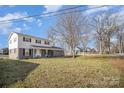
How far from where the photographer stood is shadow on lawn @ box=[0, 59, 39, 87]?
20.4 feet

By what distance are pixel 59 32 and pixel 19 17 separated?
0.97m

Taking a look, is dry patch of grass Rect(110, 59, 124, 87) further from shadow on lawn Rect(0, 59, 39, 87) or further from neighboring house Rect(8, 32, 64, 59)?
shadow on lawn Rect(0, 59, 39, 87)

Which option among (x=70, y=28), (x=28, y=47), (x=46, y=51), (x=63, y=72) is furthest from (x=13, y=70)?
(x=70, y=28)

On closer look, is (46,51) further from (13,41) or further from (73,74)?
(73,74)

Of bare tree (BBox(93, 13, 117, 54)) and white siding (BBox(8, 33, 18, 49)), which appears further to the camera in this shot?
white siding (BBox(8, 33, 18, 49))

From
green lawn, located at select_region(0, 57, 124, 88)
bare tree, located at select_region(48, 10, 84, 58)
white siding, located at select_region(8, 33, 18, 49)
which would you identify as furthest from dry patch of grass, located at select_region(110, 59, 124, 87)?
white siding, located at select_region(8, 33, 18, 49)

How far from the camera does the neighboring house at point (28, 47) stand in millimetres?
6328

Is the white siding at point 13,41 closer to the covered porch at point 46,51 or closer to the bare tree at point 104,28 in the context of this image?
the covered porch at point 46,51

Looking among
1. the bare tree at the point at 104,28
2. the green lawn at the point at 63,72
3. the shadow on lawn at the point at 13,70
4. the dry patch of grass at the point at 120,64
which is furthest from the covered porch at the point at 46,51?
the dry patch of grass at the point at 120,64

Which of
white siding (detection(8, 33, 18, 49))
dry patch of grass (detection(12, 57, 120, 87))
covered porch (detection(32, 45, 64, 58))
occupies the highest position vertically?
white siding (detection(8, 33, 18, 49))

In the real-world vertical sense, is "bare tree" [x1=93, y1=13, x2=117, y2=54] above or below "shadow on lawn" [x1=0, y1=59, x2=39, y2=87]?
above

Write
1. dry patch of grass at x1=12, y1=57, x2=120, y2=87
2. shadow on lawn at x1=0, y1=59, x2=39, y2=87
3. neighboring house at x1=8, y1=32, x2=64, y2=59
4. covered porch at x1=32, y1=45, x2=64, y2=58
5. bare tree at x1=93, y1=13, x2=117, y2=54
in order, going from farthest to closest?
1. covered porch at x1=32, y1=45, x2=64, y2=58
2. neighboring house at x1=8, y1=32, x2=64, y2=59
3. shadow on lawn at x1=0, y1=59, x2=39, y2=87
4. bare tree at x1=93, y1=13, x2=117, y2=54
5. dry patch of grass at x1=12, y1=57, x2=120, y2=87

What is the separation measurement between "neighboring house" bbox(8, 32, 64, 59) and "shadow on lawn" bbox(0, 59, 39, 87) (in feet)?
0.54
